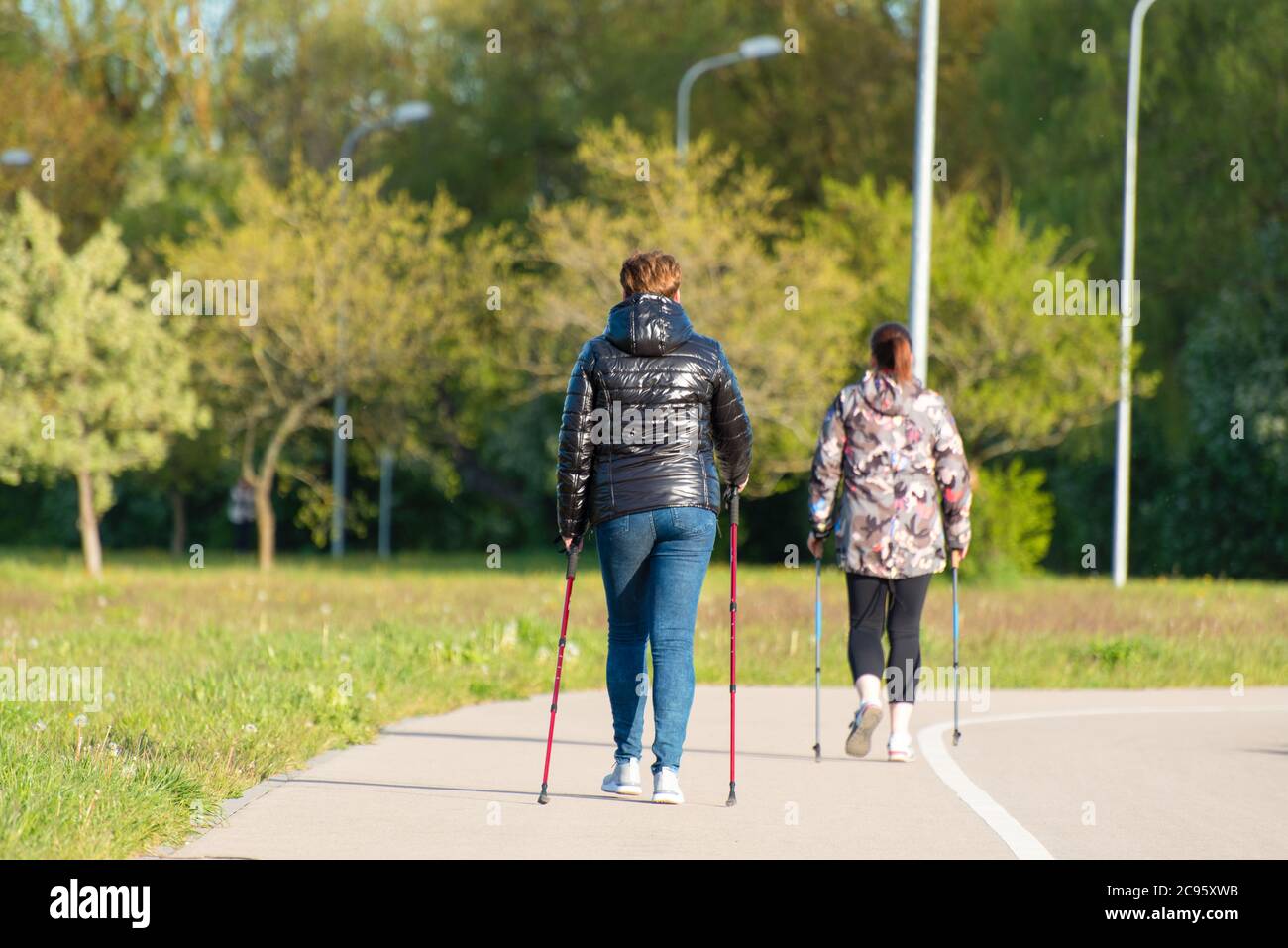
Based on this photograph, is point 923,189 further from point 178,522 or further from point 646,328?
point 178,522

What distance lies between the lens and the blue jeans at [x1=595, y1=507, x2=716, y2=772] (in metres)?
7.58

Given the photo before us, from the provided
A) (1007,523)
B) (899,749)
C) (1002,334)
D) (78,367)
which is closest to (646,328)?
(899,749)

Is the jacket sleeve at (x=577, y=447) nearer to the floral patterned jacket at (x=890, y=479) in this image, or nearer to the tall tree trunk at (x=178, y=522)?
the floral patterned jacket at (x=890, y=479)

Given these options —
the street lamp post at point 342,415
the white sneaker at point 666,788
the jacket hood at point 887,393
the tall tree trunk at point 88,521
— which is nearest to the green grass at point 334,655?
the white sneaker at point 666,788

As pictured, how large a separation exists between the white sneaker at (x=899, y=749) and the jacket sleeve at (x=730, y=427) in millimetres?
1999

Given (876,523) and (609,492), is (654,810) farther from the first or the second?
(876,523)

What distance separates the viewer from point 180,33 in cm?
4591

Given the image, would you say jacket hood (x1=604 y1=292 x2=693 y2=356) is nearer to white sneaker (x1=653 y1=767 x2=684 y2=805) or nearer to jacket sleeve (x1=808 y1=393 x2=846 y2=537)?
white sneaker (x1=653 y1=767 x2=684 y2=805)

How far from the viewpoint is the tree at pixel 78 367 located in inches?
1156

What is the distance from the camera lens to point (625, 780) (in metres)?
7.80

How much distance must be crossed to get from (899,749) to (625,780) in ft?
6.22

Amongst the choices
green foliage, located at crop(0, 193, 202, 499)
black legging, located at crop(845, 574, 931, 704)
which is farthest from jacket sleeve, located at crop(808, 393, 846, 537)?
green foliage, located at crop(0, 193, 202, 499)

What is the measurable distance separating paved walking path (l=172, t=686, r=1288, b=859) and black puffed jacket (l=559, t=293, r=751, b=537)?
1202 millimetres
